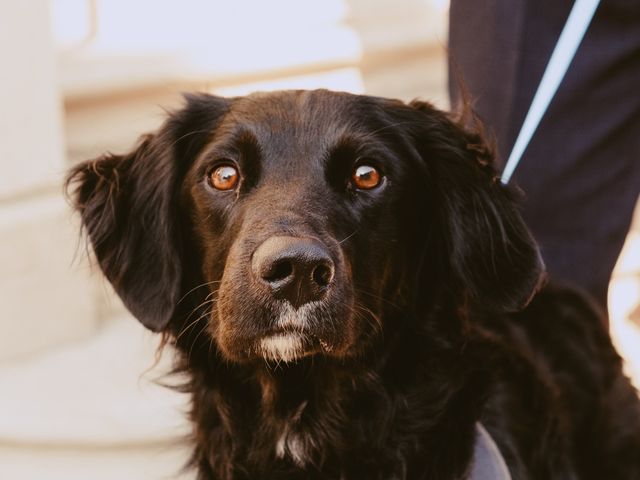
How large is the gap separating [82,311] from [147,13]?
112cm

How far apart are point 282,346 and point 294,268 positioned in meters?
0.22

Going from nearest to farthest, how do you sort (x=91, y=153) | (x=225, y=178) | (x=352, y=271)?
(x=352, y=271) < (x=225, y=178) < (x=91, y=153)

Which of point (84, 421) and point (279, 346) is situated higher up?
point (279, 346)

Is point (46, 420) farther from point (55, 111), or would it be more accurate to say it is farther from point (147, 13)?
point (147, 13)

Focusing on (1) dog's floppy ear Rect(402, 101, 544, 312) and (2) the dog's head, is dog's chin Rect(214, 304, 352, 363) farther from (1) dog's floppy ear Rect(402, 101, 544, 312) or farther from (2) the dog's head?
(1) dog's floppy ear Rect(402, 101, 544, 312)

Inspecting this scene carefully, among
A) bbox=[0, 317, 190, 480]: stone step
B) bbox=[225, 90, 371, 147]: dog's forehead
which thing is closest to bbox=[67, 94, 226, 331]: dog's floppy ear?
bbox=[225, 90, 371, 147]: dog's forehead

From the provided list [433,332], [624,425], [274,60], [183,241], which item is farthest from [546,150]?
[274,60]

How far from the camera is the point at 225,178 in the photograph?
2.43 m

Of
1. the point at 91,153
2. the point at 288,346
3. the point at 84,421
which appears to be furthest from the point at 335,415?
the point at 91,153

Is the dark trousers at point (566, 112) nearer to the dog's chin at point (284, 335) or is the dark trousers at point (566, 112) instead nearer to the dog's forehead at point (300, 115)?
the dog's forehead at point (300, 115)

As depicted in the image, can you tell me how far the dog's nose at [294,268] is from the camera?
2.08 metres

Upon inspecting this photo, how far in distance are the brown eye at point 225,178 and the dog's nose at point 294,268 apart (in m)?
0.31

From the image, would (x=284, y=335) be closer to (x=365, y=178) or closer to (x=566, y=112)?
(x=365, y=178)

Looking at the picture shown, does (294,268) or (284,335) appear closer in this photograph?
(294,268)
